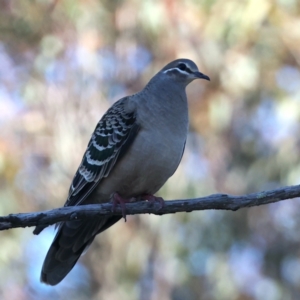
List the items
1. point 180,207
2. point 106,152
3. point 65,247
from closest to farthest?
point 180,207, point 106,152, point 65,247

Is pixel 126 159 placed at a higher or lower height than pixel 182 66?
lower

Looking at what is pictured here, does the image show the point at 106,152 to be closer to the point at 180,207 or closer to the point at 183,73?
the point at 183,73

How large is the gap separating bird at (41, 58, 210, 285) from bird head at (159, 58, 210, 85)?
1.3 inches

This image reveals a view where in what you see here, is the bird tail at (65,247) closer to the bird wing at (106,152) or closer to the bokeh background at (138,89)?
the bird wing at (106,152)

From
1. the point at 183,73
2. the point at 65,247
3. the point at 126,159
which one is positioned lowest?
the point at 65,247

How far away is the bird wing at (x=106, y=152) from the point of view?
407 centimetres

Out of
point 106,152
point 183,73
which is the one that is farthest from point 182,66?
point 106,152

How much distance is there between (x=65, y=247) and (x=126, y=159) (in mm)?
803

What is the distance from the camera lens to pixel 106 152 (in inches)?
165

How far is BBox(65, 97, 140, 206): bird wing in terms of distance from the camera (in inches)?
160

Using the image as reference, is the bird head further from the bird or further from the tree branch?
the tree branch

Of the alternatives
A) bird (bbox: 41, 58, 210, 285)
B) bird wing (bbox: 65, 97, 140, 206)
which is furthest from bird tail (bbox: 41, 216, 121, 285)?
bird wing (bbox: 65, 97, 140, 206)

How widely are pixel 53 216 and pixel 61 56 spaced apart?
205 inches

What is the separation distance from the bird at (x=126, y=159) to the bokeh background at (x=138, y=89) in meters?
2.69
